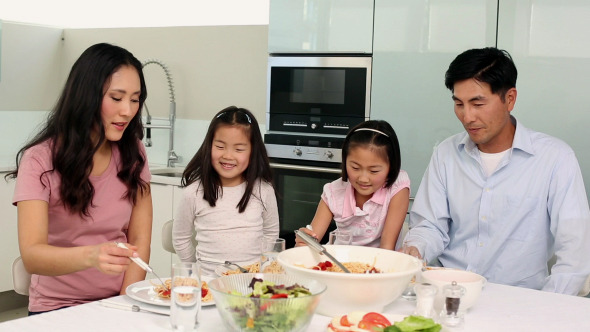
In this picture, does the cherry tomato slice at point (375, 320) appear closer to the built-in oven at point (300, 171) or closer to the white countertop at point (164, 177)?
the built-in oven at point (300, 171)

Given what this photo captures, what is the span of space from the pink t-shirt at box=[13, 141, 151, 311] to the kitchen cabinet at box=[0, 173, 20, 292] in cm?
221

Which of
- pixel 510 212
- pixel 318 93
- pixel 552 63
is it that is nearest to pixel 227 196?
pixel 510 212

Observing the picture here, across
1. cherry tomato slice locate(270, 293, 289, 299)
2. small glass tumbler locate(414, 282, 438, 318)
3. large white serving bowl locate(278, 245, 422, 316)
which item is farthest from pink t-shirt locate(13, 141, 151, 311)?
small glass tumbler locate(414, 282, 438, 318)

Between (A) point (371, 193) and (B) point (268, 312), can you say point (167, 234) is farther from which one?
(B) point (268, 312)

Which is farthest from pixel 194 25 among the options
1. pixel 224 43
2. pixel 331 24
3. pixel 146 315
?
pixel 146 315

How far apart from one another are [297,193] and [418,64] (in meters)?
0.88

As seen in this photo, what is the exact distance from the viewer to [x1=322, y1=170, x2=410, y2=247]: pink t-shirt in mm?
2666

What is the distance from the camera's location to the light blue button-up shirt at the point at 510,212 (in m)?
2.49

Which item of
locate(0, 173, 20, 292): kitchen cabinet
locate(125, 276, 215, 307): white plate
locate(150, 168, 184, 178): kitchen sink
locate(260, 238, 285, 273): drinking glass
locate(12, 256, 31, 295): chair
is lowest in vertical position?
locate(0, 173, 20, 292): kitchen cabinet

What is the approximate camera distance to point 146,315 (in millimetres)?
1706

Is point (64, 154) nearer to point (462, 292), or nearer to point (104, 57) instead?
point (104, 57)

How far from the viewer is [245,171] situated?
9.04ft

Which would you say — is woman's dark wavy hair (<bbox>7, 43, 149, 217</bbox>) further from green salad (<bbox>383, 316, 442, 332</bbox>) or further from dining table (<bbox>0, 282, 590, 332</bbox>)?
green salad (<bbox>383, 316, 442, 332</bbox>)

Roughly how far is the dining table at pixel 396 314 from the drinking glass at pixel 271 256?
0.56 feet
